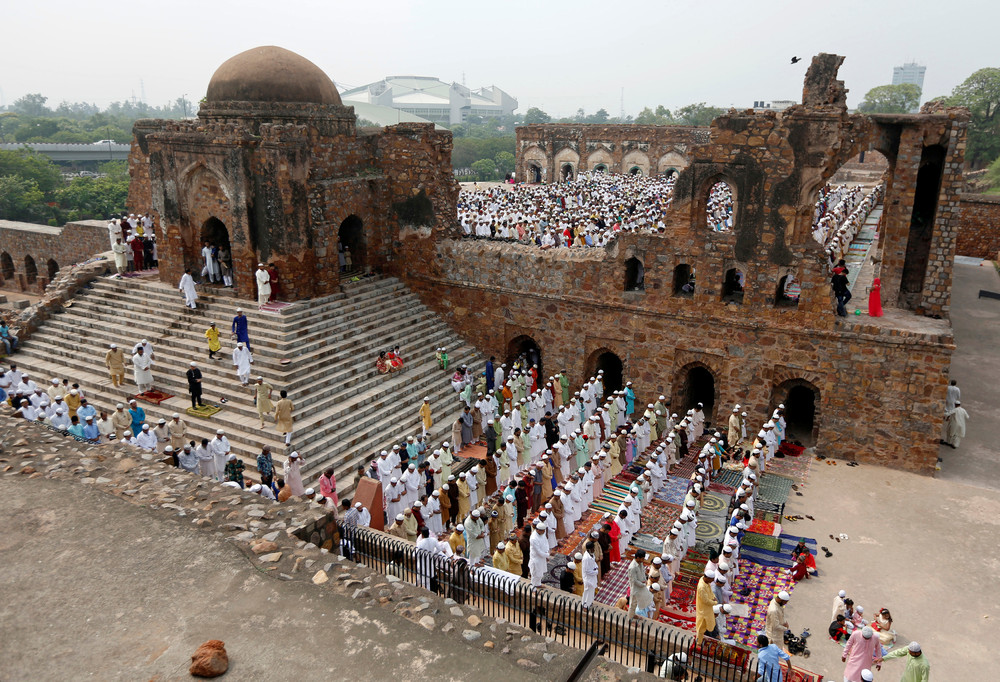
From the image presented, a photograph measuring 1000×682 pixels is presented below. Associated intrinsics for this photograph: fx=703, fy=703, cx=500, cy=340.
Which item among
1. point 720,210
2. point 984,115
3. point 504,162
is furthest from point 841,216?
point 504,162

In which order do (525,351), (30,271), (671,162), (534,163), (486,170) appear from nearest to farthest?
1. (525,351)
2. (30,271)
3. (671,162)
4. (534,163)
5. (486,170)

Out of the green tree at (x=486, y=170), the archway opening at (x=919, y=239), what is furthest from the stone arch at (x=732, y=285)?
the green tree at (x=486, y=170)

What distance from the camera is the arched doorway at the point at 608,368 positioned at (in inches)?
633

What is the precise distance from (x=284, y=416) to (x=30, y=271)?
2040 centimetres

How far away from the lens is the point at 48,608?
17.7ft

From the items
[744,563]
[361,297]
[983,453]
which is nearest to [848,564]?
[744,563]

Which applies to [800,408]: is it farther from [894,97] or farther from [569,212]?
[894,97]

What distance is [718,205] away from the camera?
27.7 m

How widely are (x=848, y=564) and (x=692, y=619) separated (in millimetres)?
2919

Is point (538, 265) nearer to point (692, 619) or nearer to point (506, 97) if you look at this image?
point (692, 619)

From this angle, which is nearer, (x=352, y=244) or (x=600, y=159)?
(x=352, y=244)

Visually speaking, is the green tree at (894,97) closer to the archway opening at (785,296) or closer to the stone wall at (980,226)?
the stone wall at (980,226)

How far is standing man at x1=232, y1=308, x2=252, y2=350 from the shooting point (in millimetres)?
13477

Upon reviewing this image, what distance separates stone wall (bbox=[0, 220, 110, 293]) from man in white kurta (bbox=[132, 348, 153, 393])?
494 inches
